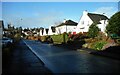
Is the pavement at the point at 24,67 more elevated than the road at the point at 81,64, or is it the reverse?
the pavement at the point at 24,67

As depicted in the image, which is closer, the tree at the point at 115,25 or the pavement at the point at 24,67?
the pavement at the point at 24,67

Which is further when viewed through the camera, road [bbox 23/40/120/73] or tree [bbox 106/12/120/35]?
tree [bbox 106/12/120/35]

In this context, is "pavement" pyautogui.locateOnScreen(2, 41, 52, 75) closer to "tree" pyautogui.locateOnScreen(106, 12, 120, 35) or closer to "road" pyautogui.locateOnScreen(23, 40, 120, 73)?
"road" pyautogui.locateOnScreen(23, 40, 120, 73)

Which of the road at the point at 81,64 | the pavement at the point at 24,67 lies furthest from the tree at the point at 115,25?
the pavement at the point at 24,67

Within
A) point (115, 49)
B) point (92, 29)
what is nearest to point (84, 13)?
point (92, 29)

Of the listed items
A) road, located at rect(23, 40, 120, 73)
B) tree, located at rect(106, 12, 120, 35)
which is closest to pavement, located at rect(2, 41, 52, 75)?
road, located at rect(23, 40, 120, 73)

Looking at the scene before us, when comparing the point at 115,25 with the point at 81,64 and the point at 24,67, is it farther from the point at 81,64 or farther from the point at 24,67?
the point at 24,67

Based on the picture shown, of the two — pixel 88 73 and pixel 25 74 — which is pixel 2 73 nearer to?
pixel 25 74

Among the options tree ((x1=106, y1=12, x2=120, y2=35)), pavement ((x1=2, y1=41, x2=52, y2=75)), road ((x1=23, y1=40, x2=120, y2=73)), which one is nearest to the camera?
pavement ((x1=2, y1=41, x2=52, y2=75))

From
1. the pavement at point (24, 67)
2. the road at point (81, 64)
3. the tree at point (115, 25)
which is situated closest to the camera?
the pavement at point (24, 67)

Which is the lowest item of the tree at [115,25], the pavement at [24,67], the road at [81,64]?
the road at [81,64]

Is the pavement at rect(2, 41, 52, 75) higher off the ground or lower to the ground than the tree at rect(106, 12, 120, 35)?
lower

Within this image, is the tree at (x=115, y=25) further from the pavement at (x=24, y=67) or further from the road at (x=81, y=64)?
the pavement at (x=24, y=67)

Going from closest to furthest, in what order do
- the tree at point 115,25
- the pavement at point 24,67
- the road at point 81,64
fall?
the pavement at point 24,67, the road at point 81,64, the tree at point 115,25
